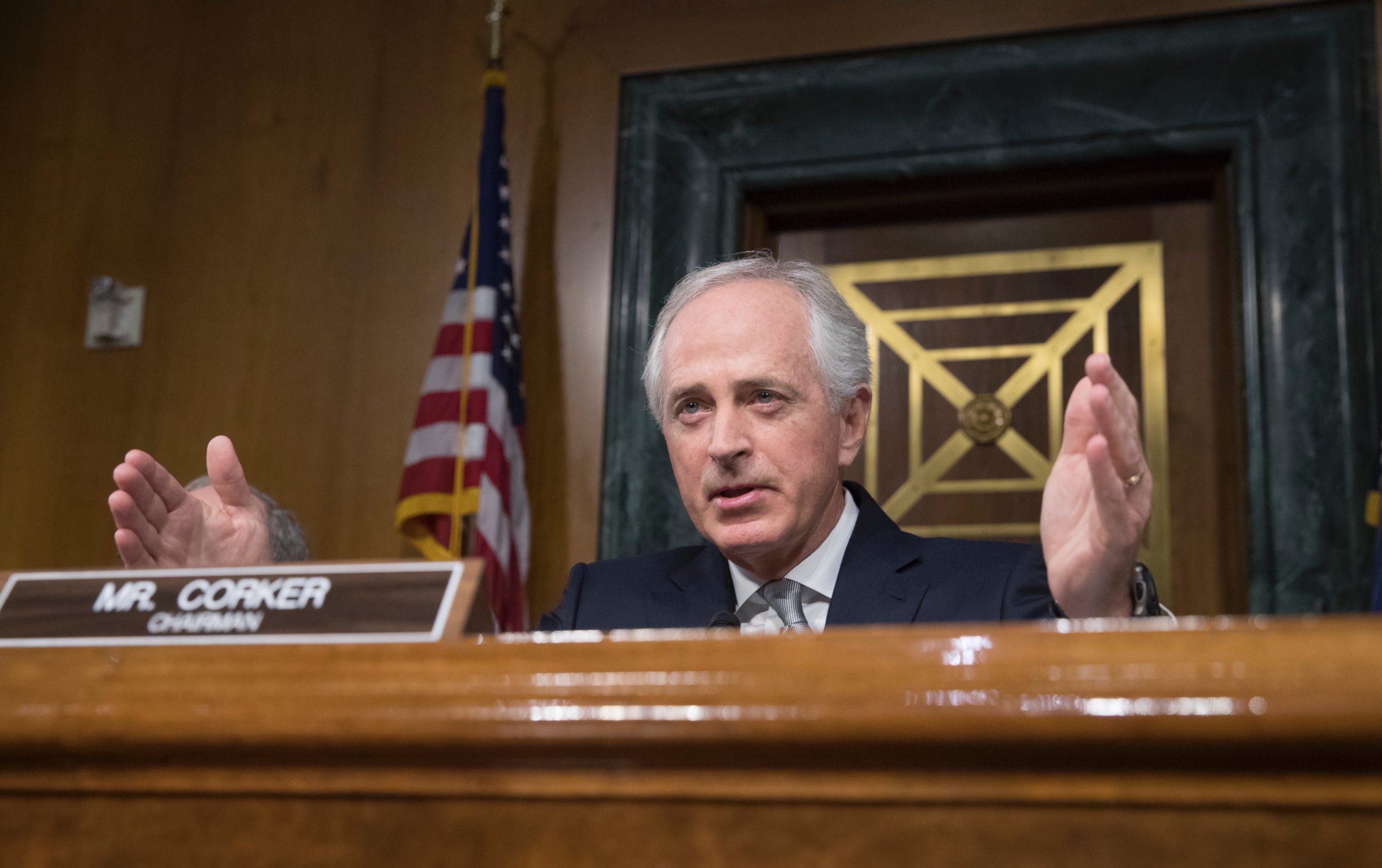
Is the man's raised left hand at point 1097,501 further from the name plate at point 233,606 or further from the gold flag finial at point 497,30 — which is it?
the gold flag finial at point 497,30

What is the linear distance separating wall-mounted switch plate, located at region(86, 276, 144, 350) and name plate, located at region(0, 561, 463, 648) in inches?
142

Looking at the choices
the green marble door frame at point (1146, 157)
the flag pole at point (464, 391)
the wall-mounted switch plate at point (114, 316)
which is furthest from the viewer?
the wall-mounted switch plate at point (114, 316)

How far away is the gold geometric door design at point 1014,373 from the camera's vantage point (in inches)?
135

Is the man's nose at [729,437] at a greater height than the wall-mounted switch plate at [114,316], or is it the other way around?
the wall-mounted switch plate at [114,316]

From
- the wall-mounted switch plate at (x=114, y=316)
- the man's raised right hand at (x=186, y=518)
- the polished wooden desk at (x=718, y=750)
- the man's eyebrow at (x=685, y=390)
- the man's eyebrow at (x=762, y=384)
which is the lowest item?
the polished wooden desk at (x=718, y=750)

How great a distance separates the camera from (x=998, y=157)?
11.2 ft

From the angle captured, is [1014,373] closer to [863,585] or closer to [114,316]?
[863,585]

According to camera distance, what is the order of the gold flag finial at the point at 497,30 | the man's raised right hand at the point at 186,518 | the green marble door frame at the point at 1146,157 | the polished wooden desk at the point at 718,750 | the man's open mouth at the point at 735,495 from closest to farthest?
the polished wooden desk at the point at 718,750, the man's raised right hand at the point at 186,518, the man's open mouth at the point at 735,495, the green marble door frame at the point at 1146,157, the gold flag finial at the point at 497,30

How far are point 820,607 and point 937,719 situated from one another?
1.44 metres

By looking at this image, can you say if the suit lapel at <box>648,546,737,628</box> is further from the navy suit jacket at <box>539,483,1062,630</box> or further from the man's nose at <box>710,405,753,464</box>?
the man's nose at <box>710,405,753,464</box>

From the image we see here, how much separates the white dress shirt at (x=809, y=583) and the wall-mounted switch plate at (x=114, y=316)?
2830mm

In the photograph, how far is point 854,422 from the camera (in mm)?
2195

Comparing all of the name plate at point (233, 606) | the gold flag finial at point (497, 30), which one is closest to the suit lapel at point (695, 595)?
the name plate at point (233, 606)

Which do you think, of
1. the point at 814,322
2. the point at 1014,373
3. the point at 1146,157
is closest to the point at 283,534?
the point at 814,322
